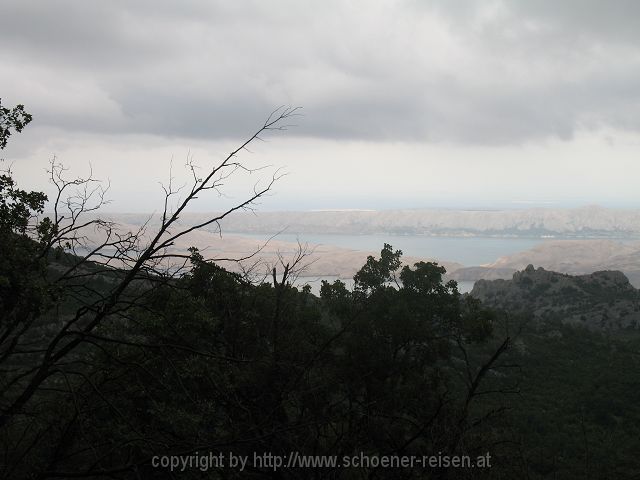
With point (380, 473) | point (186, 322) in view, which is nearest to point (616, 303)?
point (380, 473)

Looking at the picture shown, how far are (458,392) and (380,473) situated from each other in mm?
22042

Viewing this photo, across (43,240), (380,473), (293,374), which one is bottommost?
(380,473)

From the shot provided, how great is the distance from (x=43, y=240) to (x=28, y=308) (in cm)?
143

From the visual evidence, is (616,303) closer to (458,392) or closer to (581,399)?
(581,399)

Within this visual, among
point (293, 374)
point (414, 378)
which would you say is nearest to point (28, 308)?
point (293, 374)

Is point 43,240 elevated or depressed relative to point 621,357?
elevated

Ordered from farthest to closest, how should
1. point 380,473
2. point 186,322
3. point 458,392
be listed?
1. point 458,392
2. point 380,473
3. point 186,322

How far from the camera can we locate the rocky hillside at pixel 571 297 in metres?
64.2

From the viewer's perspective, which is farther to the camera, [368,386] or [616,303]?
[616,303]

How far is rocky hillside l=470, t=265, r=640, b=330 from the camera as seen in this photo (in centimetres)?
6425

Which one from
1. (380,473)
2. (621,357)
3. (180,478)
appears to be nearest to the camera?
(180,478)

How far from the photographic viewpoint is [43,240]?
320 inches

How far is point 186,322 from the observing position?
934cm

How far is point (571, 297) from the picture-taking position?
238 feet
